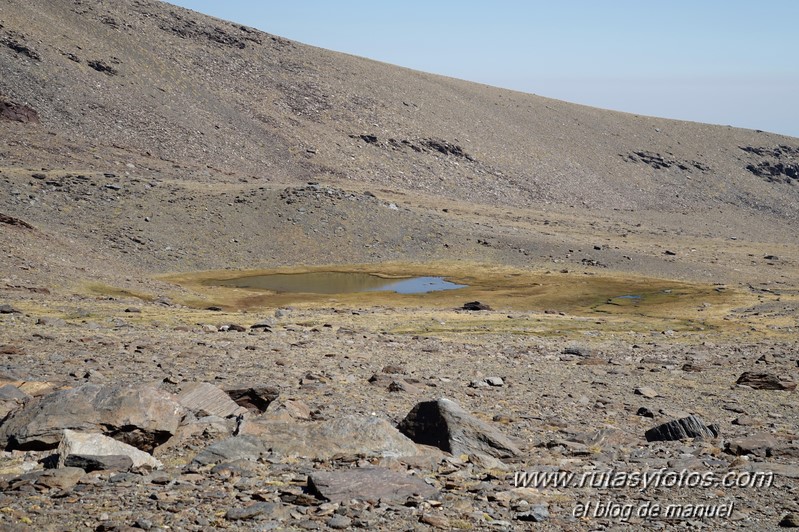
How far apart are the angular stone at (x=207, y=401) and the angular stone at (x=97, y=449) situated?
2.88 m

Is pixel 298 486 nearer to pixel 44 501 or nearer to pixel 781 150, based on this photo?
pixel 44 501

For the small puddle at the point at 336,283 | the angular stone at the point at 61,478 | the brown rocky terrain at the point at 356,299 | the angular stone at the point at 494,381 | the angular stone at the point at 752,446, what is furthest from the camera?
the small puddle at the point at 336,283

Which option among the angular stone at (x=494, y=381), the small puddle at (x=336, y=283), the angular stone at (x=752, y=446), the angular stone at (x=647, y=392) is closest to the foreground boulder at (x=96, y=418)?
the angular stone at (x=494, y=381)

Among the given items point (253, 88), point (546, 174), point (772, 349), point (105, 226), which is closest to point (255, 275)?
point (105, 226)

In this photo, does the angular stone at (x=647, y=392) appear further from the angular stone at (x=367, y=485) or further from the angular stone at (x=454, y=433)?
the angular stone at (x=367, y=485)

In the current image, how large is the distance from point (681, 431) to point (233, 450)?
1083cm

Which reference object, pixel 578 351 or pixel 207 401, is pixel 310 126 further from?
pixel 207 401

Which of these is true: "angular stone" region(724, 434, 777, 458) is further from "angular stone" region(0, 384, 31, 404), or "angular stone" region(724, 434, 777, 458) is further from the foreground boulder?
"angular stone" region(0, 384, 31, 404)

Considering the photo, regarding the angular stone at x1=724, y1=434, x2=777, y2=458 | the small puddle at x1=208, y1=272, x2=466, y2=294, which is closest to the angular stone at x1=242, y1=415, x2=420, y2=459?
the angular stone at x1=724, y1=434, x2=777, y2=458

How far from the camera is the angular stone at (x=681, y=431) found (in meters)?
19.0

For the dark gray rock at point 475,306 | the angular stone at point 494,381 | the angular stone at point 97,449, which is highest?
the angular stone at point 97,449

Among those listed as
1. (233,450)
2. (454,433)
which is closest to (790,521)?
(454,433)

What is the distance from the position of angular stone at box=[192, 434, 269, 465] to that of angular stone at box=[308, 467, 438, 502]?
1877 mm

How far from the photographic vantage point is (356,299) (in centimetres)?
5888
